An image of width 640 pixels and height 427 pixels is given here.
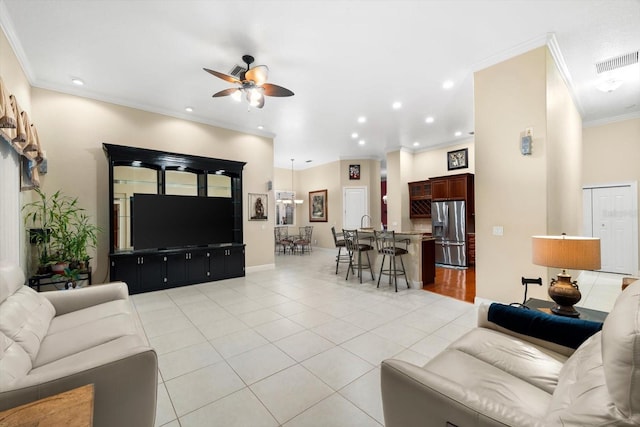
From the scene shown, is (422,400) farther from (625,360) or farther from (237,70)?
(237,70)

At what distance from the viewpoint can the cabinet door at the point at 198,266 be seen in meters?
5.03

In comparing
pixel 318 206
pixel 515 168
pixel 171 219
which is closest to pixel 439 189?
pixel 515 168

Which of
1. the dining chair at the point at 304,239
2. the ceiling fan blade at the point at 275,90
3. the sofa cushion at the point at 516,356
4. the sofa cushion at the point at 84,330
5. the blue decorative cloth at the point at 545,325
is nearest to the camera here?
the sofa cushion at the point at 516,356

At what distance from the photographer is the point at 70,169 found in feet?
13.7

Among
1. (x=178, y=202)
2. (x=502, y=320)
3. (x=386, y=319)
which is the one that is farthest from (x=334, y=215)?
(x=502, y=320)

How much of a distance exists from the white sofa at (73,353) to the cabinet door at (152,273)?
2087 mm

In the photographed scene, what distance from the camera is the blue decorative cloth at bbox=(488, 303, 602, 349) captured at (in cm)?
157

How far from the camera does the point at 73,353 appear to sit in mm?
1737

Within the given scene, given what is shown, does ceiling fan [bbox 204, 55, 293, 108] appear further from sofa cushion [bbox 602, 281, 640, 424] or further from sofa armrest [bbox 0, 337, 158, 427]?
sofa cushion [bbox 602, 281, 640, 424]

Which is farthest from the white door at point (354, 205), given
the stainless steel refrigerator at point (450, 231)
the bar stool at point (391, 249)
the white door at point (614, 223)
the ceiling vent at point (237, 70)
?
the ceiling vent at point (237, 70)

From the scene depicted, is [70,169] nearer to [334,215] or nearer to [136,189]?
[136,189]

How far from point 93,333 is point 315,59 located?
3.68 meters

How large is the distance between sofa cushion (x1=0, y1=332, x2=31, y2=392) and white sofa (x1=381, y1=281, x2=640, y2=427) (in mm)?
1780

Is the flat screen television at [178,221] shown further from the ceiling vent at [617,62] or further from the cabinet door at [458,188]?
the ceiling vent at [617,62]
